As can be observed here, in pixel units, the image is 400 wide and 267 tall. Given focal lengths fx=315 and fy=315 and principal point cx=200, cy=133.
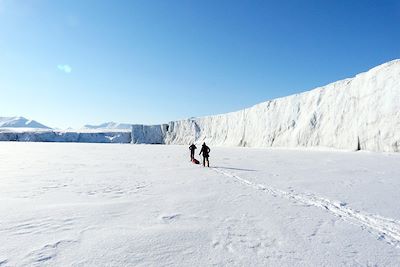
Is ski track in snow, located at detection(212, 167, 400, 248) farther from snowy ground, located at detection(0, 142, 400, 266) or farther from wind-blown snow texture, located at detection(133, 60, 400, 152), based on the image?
wind-blown snow texture, located at detection(133, 60, 400, 152)

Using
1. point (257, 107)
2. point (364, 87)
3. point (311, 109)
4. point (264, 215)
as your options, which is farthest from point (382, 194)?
point (257, 107)

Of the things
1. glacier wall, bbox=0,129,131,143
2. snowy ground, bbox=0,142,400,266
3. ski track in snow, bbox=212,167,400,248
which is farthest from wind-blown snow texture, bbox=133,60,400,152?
glacier wall, bbox=0,129,131,143

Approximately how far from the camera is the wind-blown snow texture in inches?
965

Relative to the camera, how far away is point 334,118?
101 ft

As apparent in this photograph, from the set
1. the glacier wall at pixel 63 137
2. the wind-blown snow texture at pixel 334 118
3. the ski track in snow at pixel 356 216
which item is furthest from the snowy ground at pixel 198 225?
the glacier wall at pixel 63 137

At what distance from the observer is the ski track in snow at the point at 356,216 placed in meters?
4.12

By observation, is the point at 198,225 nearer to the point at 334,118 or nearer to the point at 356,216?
the point at 356,216

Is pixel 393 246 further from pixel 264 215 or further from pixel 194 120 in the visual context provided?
pixel 194 120

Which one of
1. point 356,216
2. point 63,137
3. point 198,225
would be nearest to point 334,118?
point 356,216

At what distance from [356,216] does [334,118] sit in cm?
2806

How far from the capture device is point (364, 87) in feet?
91.9

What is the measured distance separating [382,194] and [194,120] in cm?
5950

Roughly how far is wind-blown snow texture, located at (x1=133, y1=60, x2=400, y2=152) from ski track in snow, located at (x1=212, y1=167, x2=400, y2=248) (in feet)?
65.0

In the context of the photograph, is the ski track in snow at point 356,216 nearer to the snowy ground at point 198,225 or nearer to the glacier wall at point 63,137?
the snowy ground at point 198,225
